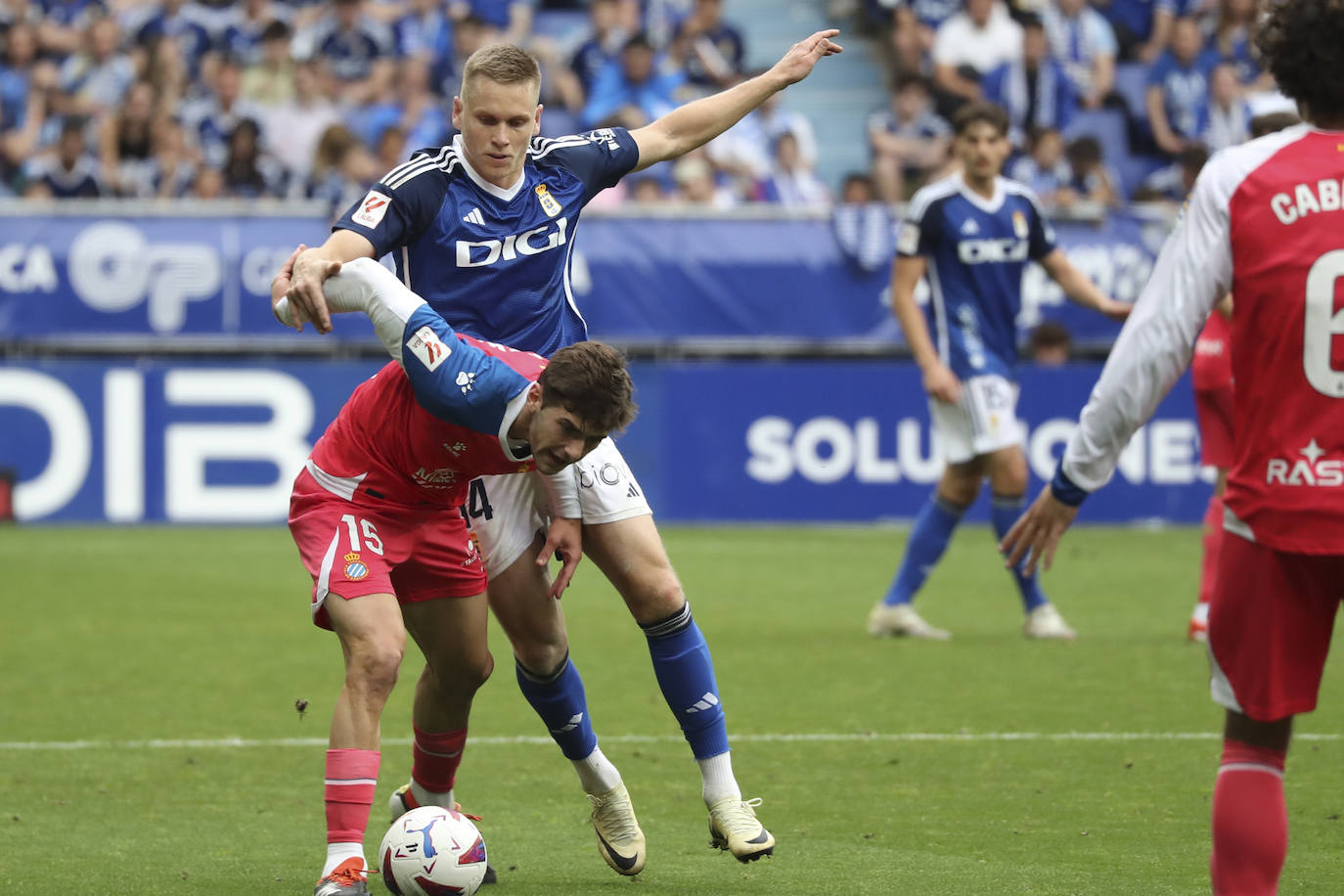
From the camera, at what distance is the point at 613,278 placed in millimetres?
15148

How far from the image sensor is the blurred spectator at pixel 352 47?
1836 cm

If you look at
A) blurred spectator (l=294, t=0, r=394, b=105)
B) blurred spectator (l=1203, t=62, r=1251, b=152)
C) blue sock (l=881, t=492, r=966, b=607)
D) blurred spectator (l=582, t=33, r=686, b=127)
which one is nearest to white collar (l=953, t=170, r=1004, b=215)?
blue sock (l=881, t=492, r=966, b=607)

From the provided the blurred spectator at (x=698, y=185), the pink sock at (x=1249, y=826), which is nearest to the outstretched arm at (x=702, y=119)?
the pink sock at (x=1249, y=826)

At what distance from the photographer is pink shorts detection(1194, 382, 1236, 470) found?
9281 mm

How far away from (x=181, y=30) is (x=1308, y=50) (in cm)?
1646

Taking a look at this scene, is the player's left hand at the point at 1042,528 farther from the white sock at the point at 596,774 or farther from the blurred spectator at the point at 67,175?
the blurred spectator at the point at 67,175

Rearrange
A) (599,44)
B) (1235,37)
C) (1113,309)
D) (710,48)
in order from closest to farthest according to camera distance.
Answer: (1113,309) < (599,44) < (710,48) < (1235,37)

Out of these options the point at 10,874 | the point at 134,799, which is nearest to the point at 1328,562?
the point at 10,874

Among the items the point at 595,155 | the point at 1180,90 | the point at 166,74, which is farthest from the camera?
the point at 1180,90

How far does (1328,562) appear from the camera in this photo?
3.69 meters

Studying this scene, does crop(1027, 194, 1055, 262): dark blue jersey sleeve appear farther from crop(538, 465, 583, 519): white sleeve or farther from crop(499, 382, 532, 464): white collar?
crop(499, 382, 532, 464): white collar

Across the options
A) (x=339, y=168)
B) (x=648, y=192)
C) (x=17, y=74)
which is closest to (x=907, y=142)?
(x=648, y=192)

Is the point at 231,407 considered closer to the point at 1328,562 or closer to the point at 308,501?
the point at 308,501

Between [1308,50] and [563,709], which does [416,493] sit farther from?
[1308,50]
